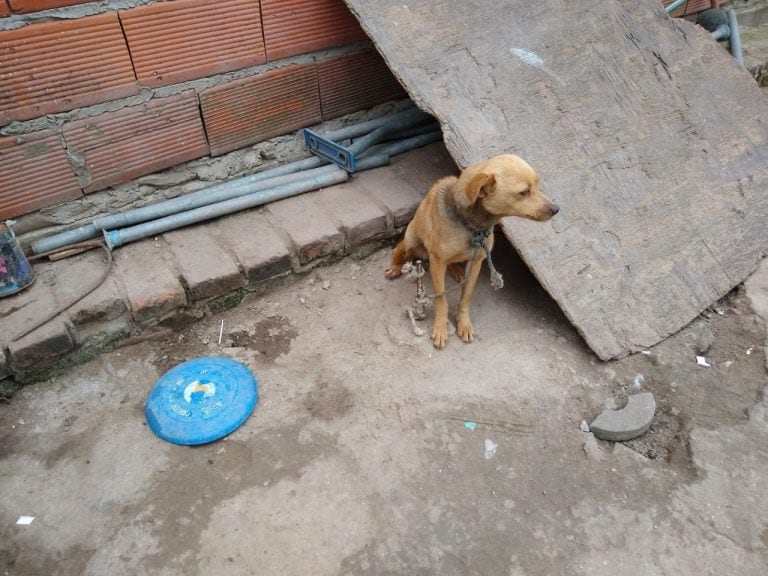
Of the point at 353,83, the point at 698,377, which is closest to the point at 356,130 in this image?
the point at 353,83

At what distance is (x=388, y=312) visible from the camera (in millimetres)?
3365

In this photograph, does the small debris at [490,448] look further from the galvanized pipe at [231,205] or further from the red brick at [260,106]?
the red brick at [260,106]

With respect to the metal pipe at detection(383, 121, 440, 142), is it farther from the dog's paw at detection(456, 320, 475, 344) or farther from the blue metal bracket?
the dog's paw at detection(456, 320, 475, 344)

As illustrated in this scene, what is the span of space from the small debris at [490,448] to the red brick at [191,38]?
2.55 m

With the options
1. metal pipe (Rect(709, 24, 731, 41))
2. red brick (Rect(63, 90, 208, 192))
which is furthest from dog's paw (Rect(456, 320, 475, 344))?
metal pipe (Rect(709, 24, 731, 41))

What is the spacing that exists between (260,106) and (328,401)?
6.29ft

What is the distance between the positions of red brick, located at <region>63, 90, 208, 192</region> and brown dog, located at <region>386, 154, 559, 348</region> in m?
1.44

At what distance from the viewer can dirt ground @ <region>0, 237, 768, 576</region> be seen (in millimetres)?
2303

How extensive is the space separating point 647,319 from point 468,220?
1.24 meters

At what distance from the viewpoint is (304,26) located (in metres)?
3.54

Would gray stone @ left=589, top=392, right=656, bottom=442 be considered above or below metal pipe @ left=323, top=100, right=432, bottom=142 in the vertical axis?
below

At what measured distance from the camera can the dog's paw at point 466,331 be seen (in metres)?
3.18

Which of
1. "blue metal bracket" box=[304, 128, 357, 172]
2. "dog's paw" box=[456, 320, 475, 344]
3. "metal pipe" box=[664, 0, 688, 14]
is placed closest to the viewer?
"dog's paw" box=[456, 320, 475, 344]

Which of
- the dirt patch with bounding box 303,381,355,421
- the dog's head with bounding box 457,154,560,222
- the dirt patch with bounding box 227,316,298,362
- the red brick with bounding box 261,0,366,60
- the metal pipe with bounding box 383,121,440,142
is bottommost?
the dirt patch with bounding box 303,381,355,421
